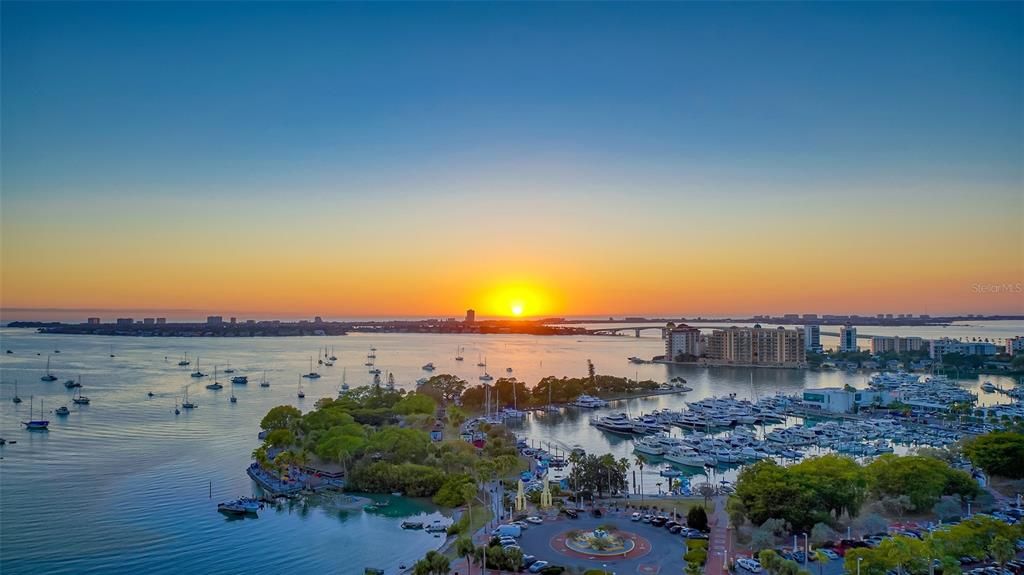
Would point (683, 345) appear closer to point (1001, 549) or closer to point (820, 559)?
point (1001, 549)

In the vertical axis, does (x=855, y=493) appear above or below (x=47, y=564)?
above

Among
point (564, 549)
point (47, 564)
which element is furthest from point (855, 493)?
point (47, 564)

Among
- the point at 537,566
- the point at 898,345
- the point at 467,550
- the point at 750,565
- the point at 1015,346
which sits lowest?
the point at 537,566

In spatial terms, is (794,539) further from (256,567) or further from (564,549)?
(256,567)

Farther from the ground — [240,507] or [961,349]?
[961,349]

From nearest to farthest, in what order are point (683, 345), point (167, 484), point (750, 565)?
point (750, 565) < point (167, 484) < point (683, 345)

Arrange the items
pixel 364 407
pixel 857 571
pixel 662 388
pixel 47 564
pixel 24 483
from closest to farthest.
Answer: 1. pixel 857 571
2. pixel 47 564
3. pixel 24 483
4. pixel 364 407
5. pixel 662 388

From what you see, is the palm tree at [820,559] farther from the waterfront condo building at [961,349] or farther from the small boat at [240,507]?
the waterfront condo building at [961,349]

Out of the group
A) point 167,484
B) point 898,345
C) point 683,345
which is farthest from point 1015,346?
point 167,484
